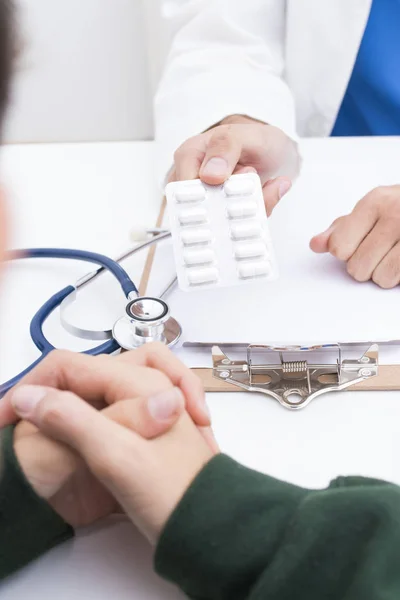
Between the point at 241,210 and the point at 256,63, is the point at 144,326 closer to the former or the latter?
the point at 241,210

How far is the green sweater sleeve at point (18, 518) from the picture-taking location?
456mm

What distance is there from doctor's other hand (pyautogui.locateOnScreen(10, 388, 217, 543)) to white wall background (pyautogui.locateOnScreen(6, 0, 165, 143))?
3.19ft

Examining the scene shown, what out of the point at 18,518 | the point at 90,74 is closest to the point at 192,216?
the point at 18,518

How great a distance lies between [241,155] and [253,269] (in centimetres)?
26

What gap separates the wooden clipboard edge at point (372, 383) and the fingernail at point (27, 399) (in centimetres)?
20

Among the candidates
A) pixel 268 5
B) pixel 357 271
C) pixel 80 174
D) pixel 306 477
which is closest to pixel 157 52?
pixel 268 5

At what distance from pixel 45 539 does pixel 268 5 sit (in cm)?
92

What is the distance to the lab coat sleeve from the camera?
A: 3.17ft

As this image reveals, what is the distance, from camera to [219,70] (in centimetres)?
103

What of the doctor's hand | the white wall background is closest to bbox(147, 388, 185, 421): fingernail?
the doctor's hand

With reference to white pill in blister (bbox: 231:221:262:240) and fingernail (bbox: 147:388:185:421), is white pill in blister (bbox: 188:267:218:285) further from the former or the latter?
fingernail (bbox: 147:388:185:421)

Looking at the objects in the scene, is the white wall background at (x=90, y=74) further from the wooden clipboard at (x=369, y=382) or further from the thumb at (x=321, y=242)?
the wooden clipboard at (x=369, y=382)

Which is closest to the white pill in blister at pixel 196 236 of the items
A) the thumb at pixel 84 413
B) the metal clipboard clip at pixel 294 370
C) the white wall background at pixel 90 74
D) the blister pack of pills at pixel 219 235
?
the blister pack of pills at pixel 219 235

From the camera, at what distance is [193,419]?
0.50 m
